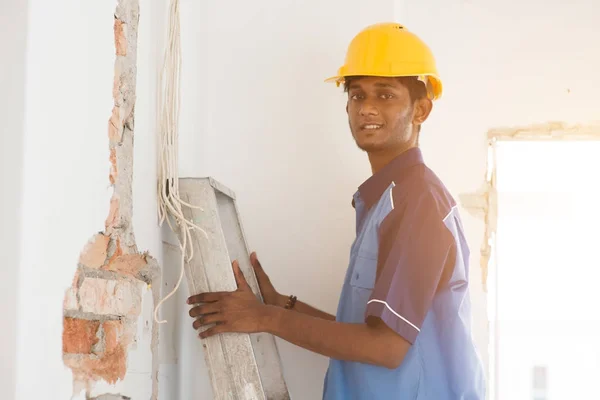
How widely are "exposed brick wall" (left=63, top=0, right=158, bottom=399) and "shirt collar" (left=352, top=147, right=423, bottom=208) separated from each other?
2.22ft

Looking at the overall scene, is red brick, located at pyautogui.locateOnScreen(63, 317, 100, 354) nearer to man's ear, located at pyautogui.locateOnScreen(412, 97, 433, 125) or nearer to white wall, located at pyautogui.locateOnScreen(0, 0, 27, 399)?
white wall, located at pyautogui.locateOnScreen(0, 0, 27, 399)

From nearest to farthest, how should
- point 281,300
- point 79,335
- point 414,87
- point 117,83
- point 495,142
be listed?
1. point 79,335
2. point 117,83
3. point 414,87
4. point 281,300
5. point 495,142

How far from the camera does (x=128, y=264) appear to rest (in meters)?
1.60

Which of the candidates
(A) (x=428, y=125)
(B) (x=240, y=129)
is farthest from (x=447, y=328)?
(A) (x=428, y=125)

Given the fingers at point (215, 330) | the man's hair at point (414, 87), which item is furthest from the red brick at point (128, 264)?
the man's hair at point (414, 87)

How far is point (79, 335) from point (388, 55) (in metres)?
1.14

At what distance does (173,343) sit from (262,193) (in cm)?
59

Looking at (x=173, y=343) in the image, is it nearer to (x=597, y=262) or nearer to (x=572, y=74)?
(x=597, y=262)

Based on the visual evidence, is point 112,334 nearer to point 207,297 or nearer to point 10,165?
point 207,297

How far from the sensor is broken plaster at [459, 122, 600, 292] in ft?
8.86

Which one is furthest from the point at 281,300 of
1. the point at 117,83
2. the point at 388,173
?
the point at 117,83

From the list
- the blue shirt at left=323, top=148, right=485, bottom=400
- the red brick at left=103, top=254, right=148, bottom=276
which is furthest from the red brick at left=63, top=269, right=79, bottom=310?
the blue shirt at left=323, top=148, right=485, bottom=400

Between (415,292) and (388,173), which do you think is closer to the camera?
(415,292)

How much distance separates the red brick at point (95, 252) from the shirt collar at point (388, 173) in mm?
804
